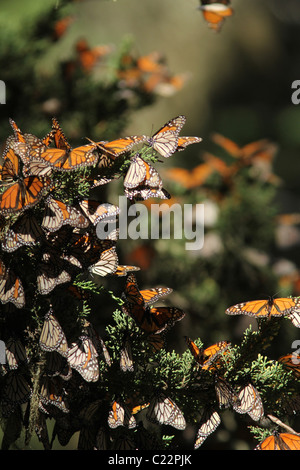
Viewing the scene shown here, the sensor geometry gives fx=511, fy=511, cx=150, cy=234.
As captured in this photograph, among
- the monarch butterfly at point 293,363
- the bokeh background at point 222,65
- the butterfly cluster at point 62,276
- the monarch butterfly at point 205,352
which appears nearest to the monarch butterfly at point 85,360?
the butterfly cluster at point 62,276

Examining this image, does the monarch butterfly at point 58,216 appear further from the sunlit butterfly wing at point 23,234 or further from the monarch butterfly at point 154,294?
the monarch butterfly at point 154,294

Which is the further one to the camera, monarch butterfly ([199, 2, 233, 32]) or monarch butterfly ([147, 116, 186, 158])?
monarch butterfly ([199, 2, 233, 32])

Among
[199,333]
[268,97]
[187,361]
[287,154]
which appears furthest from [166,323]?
[268,97]

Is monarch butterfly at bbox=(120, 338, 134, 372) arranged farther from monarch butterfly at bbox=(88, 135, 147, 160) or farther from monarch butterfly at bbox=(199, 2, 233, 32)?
monarch butterfly at bbox=(199, 2, 233, 32)

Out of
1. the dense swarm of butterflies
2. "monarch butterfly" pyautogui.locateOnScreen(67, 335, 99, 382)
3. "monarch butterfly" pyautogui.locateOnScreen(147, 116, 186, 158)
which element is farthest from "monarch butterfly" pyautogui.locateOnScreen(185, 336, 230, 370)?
"monarch butterfly" pyautogui.locateOnScreen(147, 116, 186, 158)

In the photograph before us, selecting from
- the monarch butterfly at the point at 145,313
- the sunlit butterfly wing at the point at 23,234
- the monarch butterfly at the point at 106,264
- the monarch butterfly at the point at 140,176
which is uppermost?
the monarch butterfly at the point at 140,176

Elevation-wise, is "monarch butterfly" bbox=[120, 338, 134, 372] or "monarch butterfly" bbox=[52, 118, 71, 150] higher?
"monarch butterfly" bbox=[52, 118, 71, 150]

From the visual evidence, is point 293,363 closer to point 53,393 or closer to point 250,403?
point 250,403
